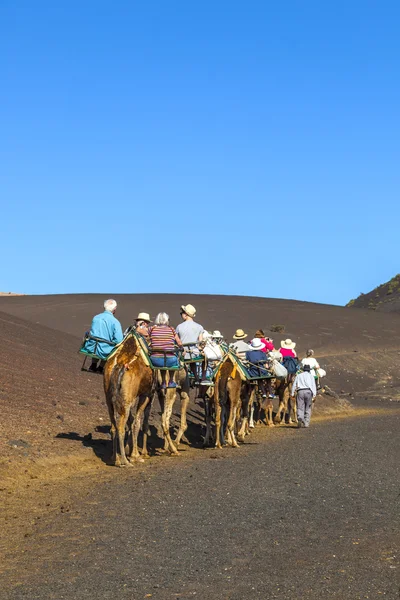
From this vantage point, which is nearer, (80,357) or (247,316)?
(80,357)

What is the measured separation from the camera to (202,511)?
37.9 ft

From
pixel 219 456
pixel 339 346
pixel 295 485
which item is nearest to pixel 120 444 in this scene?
pixel 219 456

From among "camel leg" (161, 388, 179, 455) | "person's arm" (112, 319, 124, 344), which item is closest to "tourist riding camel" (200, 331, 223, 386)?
"camel leg" (161, 388, 179, 455)

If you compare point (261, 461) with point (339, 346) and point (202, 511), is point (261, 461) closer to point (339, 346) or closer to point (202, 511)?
point (202, 511)

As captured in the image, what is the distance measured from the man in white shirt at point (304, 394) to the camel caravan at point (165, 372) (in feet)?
7.24

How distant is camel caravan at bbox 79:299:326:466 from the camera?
639 inches

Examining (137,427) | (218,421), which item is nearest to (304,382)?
(218,421)

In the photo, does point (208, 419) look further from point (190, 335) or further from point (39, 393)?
point (39, 393)

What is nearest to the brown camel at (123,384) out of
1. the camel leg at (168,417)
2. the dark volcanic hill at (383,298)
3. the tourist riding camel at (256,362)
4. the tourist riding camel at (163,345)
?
the tourist riding camel at (163,345)

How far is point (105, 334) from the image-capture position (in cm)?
1694

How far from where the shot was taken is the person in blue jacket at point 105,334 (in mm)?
16812

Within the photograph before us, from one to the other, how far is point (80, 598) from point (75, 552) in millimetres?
1606

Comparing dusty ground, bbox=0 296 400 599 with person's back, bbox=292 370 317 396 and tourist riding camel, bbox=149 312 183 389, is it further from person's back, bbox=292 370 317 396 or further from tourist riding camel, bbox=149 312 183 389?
tourist riding camel, bbox=149 312 183 389

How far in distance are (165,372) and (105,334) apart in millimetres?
A: 1478
